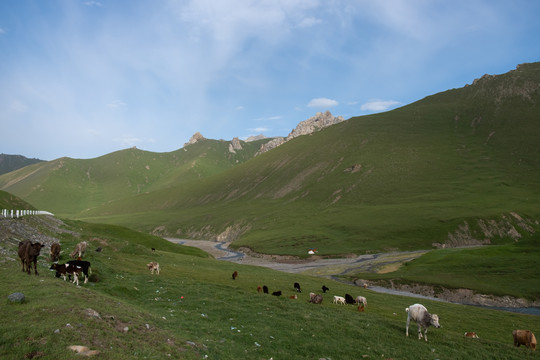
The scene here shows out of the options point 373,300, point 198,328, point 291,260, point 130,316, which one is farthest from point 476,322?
point 291,260

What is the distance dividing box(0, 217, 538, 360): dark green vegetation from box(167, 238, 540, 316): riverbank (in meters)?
24.5

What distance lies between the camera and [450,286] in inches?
2625

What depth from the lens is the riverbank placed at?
59250 mm

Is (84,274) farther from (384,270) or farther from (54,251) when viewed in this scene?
(384,270)

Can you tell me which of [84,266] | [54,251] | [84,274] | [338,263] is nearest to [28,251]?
[84,266]

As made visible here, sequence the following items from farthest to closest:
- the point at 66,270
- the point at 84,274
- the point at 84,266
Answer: the point at 84,274 < the point at 84,266 < the point at 66,270

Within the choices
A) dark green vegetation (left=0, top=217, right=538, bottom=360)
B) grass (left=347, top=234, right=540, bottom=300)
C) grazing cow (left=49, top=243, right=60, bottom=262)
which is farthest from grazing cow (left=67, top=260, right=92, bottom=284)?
grass (left=347, top=234, right=540, bottom=300)

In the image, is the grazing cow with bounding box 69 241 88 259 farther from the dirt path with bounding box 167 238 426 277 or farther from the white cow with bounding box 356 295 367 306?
the dirt path with bounding box 167 238 426 277

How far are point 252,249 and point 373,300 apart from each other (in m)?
99.2

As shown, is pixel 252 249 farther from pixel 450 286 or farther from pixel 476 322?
pixel 476 322

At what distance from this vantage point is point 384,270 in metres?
89.1

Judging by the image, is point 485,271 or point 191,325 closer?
point 191,325

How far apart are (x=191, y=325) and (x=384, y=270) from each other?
255 ft

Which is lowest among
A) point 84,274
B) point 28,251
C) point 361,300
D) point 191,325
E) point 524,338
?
point 361,300
